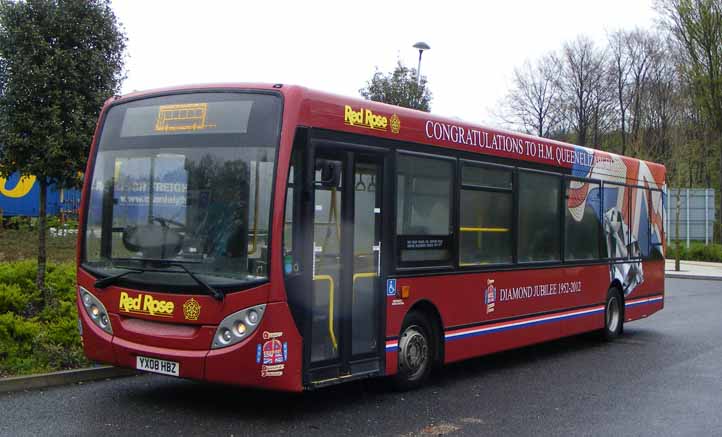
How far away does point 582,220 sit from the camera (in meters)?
12.4

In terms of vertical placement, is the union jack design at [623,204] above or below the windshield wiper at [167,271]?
above

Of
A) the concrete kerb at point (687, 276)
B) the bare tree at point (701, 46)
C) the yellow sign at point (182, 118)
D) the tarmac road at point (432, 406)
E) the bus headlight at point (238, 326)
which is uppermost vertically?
the bare tree at point (701, 46)

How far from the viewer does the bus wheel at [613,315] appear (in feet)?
43.4

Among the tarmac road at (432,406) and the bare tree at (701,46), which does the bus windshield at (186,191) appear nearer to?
the tarmac road at (432,406)

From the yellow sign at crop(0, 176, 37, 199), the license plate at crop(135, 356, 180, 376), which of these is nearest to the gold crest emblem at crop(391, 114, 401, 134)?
the license plate at crop(135, 356, 180, 376)

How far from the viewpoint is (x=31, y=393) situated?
26.8 ft

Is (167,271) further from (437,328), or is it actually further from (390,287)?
(437,328)

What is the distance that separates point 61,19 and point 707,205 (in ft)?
111

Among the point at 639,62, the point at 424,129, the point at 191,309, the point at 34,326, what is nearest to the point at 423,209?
the point at 424,129

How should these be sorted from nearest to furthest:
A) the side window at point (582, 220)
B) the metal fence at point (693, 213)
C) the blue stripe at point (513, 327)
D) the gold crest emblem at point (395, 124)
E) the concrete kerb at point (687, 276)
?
the gold crest emblem at point (395, 124) < the blue stripe at point (513, 327) < the side window at point (582, 220) < the concrete kerb at point (687, 276) < the metal fence at point (693, 213)

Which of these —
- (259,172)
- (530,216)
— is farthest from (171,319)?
(530,216)

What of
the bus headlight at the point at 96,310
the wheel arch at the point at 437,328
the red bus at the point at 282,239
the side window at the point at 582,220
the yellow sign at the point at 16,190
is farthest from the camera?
the yellow sign at the point at 16,190

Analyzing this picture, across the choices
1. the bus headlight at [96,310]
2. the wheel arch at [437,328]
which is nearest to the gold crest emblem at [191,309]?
the bus headlight at [96,310]

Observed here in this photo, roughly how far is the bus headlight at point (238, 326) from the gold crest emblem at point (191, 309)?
24cm
